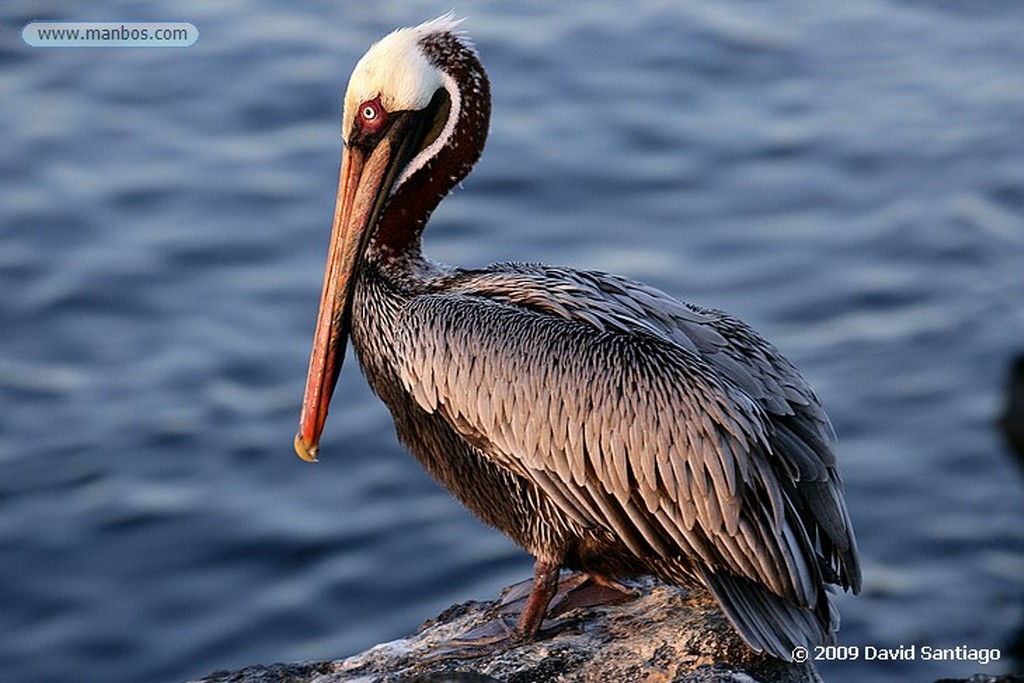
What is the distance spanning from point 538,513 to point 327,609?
448 centimetres

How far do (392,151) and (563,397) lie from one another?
4.44 feet

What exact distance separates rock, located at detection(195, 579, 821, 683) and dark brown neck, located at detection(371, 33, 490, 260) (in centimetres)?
162

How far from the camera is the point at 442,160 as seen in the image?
7238 millimetres

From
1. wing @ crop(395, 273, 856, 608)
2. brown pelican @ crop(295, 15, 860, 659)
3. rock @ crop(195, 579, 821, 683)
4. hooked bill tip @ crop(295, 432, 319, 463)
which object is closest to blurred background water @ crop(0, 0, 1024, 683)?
hooked bill tip @ crop(295, 432, 319, 463)

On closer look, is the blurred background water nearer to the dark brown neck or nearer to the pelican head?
the pelican head

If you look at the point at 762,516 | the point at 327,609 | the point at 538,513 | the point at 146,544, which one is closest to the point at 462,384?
the point at 538,513

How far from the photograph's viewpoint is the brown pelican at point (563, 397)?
627cm

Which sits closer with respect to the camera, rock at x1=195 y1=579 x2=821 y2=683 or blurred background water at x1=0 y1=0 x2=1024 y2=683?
rock at x1=195 y1=579 x2=821 y2=683

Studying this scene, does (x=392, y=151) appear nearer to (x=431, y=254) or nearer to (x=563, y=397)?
(x=563, y=397)

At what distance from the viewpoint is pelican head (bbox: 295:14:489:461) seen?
708cm

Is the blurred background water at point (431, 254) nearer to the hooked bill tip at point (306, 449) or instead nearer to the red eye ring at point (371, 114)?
the hooked bill tip at point (306, 449)

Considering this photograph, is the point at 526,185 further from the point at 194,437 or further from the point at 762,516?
the point at 762,516

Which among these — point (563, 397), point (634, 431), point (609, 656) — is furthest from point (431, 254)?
point (609, 656)

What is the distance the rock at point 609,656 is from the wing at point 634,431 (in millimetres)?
285
